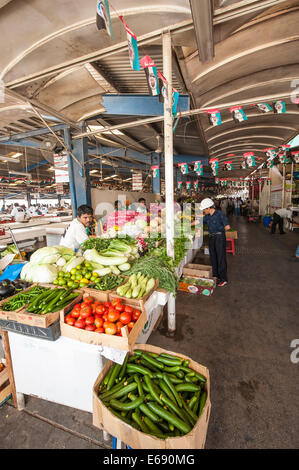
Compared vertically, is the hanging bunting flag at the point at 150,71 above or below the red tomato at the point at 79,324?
above

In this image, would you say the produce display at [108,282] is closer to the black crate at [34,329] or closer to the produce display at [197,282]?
the black crate at [34,329]

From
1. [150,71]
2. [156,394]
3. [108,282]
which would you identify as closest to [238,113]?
[150,71]

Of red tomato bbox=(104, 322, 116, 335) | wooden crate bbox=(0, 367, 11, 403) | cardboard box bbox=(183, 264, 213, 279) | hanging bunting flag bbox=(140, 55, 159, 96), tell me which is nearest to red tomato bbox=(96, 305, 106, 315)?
red tomato bbox=(104, 322, 116, 335)

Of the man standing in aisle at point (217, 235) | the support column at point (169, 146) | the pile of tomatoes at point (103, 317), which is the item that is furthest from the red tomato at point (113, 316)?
the man standing in aisle at point (217, 235)

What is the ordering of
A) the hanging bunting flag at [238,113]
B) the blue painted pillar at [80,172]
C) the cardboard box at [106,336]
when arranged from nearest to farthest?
1. the cardboard box at [106,336]
2. the hanging bunting flag at [238,113]
3. the blue painted pillar at [80,172]

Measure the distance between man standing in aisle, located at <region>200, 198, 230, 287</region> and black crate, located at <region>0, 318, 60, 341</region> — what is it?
13.6ft

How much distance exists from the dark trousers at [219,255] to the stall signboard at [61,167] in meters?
4.79

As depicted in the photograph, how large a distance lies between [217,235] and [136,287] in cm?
355

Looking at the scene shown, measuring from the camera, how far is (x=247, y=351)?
9.71 feet

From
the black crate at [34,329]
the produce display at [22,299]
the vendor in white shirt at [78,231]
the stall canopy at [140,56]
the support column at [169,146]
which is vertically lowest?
the black crate at [34,329]

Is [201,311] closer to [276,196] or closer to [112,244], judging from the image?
[112,244]

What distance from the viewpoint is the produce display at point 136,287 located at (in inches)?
85.6
